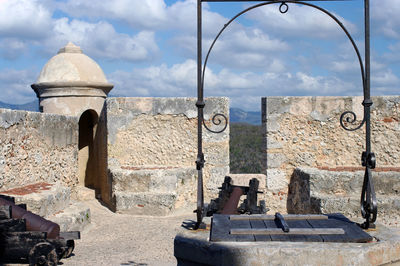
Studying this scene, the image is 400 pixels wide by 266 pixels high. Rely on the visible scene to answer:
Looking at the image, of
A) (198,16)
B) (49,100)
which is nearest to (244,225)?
(198,16)

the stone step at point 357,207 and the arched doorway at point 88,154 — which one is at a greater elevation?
the arched doorway at point 88,154

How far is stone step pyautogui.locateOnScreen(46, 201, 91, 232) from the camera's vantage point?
609cm

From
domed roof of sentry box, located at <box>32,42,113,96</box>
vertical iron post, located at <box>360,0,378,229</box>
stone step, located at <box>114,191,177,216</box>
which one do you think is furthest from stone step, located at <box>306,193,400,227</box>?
domed roof of sentry box, located at <box>32,42,113,96</box>

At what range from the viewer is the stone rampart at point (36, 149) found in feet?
21.0

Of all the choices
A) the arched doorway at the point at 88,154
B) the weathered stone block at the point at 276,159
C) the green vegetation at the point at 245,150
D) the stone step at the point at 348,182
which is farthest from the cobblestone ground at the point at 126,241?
the green vegetation at the point at 245,150

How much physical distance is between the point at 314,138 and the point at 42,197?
14.2ft

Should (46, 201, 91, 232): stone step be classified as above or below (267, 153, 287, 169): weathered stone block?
below

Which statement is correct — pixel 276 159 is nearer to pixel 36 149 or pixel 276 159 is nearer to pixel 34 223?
pixel 36 149

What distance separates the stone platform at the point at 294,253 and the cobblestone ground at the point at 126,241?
202cm

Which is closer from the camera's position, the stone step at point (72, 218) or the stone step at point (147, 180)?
the stone step at point (72, 218)

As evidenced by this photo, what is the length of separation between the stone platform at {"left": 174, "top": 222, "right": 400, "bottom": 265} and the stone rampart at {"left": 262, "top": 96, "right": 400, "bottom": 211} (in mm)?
4592

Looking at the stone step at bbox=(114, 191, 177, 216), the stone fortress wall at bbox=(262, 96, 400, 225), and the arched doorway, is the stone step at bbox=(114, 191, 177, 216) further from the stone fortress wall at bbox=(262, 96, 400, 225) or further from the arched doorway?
the arched doorway

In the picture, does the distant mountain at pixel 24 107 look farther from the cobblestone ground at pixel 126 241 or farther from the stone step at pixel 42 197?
the cobblestone ground at pixel 126 241

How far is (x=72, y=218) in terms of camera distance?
20.7 ft
